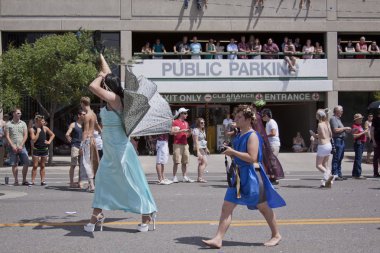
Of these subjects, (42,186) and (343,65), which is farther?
(343,65)

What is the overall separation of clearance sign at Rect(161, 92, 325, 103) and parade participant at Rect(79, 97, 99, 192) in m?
12.6

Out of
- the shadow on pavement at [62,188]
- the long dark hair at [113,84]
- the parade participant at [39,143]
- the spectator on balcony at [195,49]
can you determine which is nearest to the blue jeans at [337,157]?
the shadow on pavement at [62,188]

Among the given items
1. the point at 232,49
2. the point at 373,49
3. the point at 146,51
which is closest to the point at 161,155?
the point at 146,51

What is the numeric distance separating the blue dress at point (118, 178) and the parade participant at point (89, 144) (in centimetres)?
410

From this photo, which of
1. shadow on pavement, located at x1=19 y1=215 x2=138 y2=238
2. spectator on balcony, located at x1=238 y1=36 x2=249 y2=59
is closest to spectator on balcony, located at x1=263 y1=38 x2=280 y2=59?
spectator on balcony, located at x1=238 y1=36 x2=249 y2=59

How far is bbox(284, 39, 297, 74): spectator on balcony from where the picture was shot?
80.6 ft

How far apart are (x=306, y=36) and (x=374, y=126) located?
12.9 metres

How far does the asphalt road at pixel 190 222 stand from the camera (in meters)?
6.36

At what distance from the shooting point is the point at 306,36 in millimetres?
27000

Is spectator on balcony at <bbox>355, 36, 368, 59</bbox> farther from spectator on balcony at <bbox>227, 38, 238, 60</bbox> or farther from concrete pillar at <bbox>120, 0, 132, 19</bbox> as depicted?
concrete pillar at <bbox>120, 0, 132, 19</bbox>

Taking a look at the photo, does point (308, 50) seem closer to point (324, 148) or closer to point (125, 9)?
point (125, 9)

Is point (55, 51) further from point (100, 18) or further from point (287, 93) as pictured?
point (287, 93)

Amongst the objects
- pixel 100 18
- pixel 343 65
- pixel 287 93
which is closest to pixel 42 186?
pixel 100 18

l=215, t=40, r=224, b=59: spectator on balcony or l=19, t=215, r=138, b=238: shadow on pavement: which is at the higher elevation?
l=215, t=40, r=224, b=59: spectator on balcony
